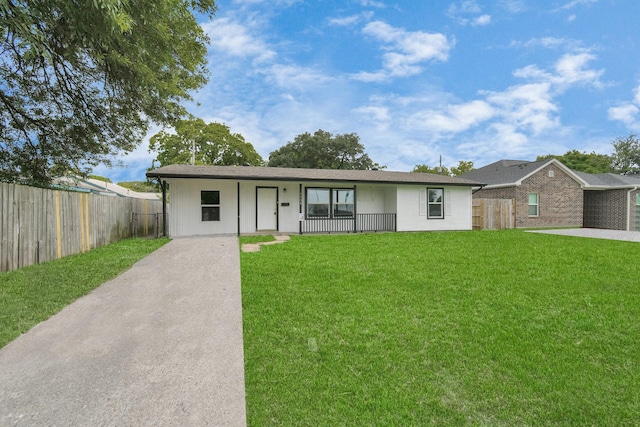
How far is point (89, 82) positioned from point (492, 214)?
676 inches

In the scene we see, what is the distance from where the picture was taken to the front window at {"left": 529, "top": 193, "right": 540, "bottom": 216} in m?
17.7

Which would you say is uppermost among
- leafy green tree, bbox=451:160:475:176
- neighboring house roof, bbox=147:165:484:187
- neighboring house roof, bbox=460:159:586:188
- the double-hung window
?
leafy green tree, bbox=451:160:475:176

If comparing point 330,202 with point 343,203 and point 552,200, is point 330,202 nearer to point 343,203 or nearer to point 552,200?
point 343,203

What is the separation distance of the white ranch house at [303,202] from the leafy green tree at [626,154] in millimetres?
39527

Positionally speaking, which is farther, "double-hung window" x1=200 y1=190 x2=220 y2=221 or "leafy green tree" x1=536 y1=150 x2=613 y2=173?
"leafy green tree" x1=536 y1=150 x2=613 y2=173

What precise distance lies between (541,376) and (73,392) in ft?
12.1

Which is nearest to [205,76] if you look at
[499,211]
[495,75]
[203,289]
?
[203,289]

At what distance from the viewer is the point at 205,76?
28.8ft

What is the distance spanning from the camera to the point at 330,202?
44.7 feet


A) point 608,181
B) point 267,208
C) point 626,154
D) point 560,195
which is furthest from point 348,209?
point 626,154

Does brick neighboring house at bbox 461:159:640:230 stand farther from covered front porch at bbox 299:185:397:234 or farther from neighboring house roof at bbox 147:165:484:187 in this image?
covered front porch at bbox 299:185:397:234

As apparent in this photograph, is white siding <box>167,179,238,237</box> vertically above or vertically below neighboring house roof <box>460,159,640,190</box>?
below

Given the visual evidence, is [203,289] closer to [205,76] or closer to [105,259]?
[105,259]

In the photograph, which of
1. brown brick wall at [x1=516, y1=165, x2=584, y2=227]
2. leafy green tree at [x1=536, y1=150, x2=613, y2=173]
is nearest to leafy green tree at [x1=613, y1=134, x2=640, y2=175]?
leafy green tree at [x1=536, y1=150, x2=613, y2=173]
